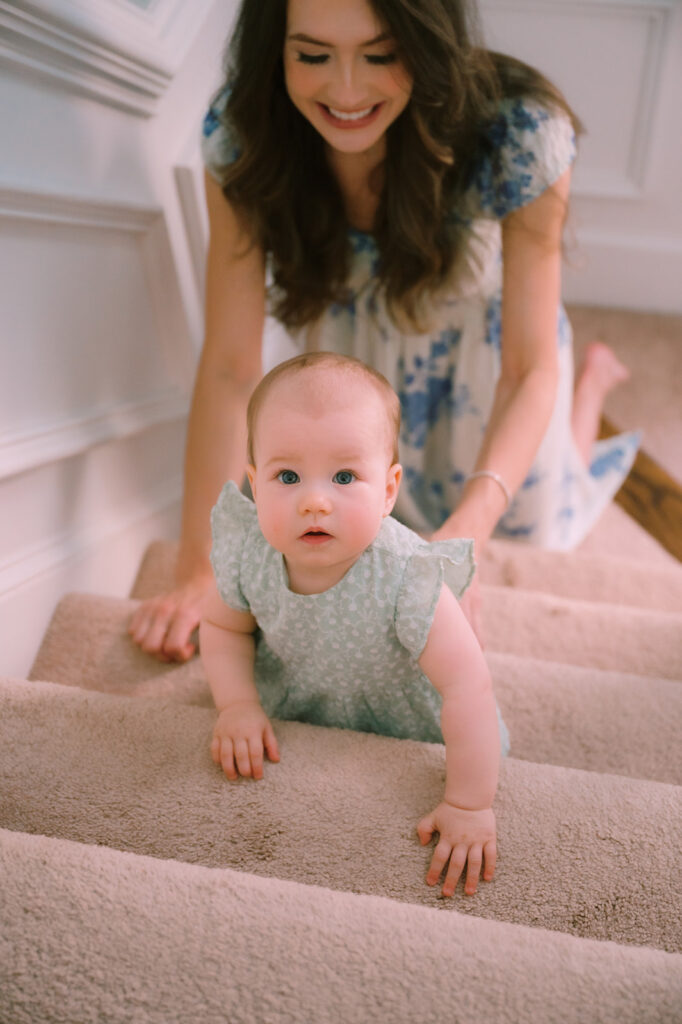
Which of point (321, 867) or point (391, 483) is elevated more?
point (391, 483)

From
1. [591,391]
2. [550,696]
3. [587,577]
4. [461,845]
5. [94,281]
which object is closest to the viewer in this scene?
[461,845]

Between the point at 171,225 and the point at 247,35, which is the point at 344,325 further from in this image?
the point at 247,35

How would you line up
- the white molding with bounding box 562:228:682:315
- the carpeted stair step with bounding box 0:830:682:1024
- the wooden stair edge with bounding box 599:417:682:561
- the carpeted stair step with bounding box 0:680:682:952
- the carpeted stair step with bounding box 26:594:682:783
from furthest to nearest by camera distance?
the white molding with bounding box 562:228:682:315 < the wooden stair edge with bounding box 599:417:682:561 < the carpeted stair step with bounding box 26:594:682:783 < the carpeted stair step with bounding box 0:680:682:952 < the carpeted stair step with bounding box 0:830:682:1024

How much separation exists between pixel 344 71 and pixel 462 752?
0.97m

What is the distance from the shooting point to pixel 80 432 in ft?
4.50

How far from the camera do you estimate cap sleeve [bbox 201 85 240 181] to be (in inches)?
54.8

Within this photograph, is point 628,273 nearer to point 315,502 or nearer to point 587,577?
point 587,577

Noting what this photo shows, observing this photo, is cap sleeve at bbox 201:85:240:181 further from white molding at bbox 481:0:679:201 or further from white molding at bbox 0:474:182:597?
white molding at bbox 481:0:679:201

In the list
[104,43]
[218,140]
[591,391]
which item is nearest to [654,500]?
[591,391]

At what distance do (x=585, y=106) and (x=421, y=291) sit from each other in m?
1.53

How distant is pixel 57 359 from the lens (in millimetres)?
1322

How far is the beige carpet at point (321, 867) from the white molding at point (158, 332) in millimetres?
357

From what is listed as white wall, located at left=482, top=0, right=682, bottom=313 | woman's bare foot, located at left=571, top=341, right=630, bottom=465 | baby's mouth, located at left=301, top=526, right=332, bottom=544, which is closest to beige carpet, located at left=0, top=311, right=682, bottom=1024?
baby's mouth, located at left=301, top=526, right=332, bottom=544

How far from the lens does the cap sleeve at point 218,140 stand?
1.39 m
